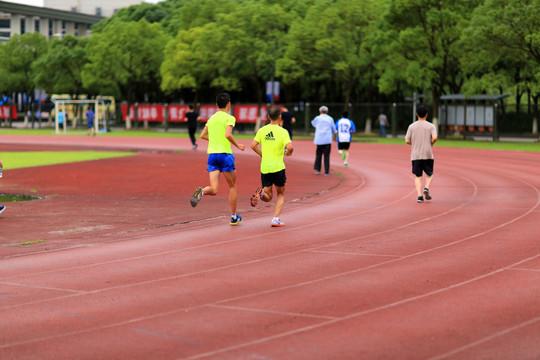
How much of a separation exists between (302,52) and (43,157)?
3062cm

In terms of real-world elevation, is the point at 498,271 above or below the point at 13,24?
below

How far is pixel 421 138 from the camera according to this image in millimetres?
15906

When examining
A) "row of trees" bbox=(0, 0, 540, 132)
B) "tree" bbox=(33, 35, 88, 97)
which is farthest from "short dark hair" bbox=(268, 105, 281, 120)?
"tree" bbox=(33, 35, 88, 97)

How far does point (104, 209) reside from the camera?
48.6ft

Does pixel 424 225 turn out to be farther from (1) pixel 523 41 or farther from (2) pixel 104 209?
(1) pixel 523 41

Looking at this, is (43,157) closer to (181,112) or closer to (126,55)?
(181,112)

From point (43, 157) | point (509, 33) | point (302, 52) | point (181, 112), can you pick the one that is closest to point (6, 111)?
point (181, 112)

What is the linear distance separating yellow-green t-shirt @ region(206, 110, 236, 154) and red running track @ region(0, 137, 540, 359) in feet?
3.92

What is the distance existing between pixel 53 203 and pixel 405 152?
22.7m

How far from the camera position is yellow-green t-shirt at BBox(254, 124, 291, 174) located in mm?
12336

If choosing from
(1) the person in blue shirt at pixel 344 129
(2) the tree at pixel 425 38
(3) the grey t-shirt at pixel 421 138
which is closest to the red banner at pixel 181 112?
(2) the tree at pixel 425 38

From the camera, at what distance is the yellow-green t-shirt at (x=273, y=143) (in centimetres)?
1234

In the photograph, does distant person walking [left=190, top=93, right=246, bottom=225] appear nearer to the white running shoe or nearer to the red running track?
the red running track

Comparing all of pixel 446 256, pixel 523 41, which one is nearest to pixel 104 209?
pixel 446 256
